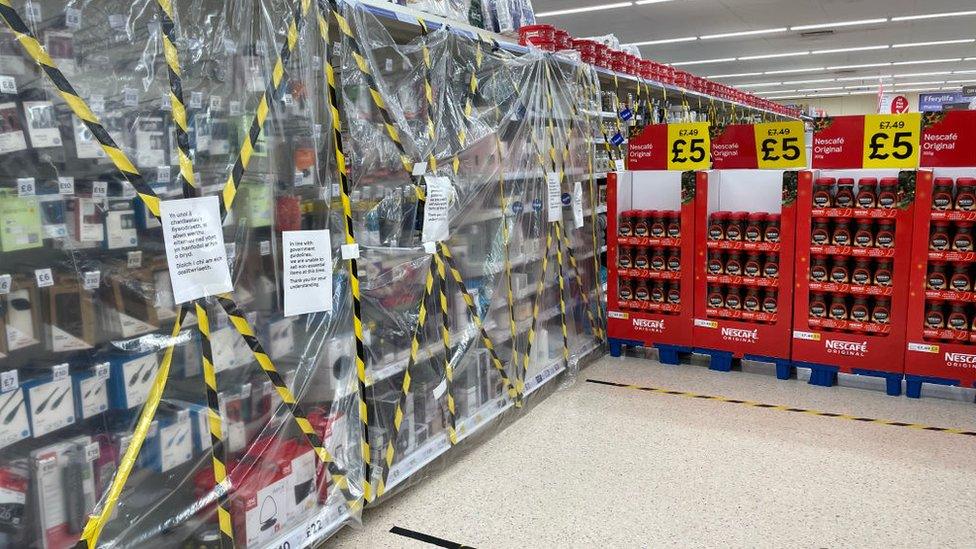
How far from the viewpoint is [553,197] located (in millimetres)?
4449

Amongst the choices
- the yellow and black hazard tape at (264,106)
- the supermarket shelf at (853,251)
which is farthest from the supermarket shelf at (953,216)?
the yellow and black hazard tape at (264,106)

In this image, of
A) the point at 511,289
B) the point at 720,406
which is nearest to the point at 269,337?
the point at 511,289

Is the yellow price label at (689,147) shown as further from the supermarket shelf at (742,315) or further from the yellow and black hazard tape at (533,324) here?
the yellow and black hazard tape at (533,324)

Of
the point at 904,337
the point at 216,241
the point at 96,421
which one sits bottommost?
the point at 904,337

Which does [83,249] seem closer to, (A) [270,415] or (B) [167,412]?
(B) [167,412]

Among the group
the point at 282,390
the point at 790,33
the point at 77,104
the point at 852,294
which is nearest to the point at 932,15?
the point at 790,33

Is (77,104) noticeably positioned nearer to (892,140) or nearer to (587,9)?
(892,140)

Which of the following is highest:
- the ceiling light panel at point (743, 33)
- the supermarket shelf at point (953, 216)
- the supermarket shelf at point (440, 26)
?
the ceiling light panel at point (743, 33)

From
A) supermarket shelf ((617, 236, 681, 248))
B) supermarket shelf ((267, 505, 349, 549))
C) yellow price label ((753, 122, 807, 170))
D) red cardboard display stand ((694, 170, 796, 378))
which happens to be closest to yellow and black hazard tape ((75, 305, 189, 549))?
supermarket shelf ((267, 505, 349, 549))

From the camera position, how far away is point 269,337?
2.45 metres

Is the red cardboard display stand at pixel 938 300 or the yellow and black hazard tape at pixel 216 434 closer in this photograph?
the yellow and black hazard tape at pixel 216 434

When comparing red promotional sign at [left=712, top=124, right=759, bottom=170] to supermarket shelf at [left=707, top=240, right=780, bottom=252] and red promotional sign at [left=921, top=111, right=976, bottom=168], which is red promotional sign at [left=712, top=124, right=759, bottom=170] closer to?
supermarket shelf at [left=707, top=240, right=780, bottom=252]

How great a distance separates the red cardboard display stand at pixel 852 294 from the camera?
171 inches

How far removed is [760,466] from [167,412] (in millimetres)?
2764
